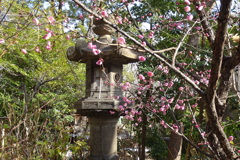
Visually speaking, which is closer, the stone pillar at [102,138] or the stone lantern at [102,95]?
the stone lantern at [102,95]

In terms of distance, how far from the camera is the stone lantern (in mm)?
3715

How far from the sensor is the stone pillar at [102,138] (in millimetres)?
3914

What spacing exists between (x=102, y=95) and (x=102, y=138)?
76 centimetres

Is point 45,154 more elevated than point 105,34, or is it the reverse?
point 105,34

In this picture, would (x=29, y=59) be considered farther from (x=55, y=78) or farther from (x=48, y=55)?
(x=55, y=78)

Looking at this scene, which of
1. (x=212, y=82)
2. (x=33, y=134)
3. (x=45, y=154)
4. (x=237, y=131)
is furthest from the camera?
(x=237, y=131)

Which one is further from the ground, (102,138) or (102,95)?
(102,95)

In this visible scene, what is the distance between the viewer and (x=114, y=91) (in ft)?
13.0

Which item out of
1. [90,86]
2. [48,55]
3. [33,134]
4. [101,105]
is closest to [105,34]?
[90,86]

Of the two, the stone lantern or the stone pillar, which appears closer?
the stone lantern

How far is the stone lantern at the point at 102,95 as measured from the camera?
3.71 m

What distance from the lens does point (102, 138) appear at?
392 cm

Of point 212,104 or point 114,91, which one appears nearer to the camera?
point 212,104

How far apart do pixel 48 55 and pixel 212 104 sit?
565 centimetres
